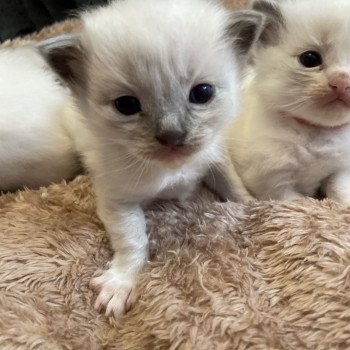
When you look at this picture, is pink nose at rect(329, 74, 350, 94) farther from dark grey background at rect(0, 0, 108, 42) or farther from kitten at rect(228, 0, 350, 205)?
dark grey background at rect(0, 0, 108, 42)

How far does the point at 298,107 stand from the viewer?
4.60ft

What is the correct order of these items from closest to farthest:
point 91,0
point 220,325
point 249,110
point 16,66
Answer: point 220,325 < point 249,110 < point 16,66 < point 91,0

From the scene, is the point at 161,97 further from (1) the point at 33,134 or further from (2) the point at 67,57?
(1) the point at 33,134

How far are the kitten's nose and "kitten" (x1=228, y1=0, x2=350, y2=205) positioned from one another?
0.38 m

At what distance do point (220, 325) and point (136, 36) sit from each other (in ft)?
1.88

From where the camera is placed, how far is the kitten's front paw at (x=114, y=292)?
4.14 feet

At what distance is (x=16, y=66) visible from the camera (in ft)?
5.95

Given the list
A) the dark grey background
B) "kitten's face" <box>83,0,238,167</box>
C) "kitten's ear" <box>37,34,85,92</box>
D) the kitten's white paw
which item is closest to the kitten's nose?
"kitten's face" <box>83,0,238,167</box>

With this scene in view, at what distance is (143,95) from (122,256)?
0.40m

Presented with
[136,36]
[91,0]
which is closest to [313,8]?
[136,36]

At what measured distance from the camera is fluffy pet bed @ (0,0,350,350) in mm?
1105

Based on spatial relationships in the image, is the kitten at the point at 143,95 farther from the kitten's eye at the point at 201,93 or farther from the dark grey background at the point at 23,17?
the dark grey background at the point at 23,17

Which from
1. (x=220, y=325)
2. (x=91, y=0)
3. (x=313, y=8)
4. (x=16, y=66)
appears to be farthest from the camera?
(x=91, y=0)

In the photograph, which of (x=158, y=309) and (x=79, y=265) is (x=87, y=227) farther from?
(x=158, y=309)
